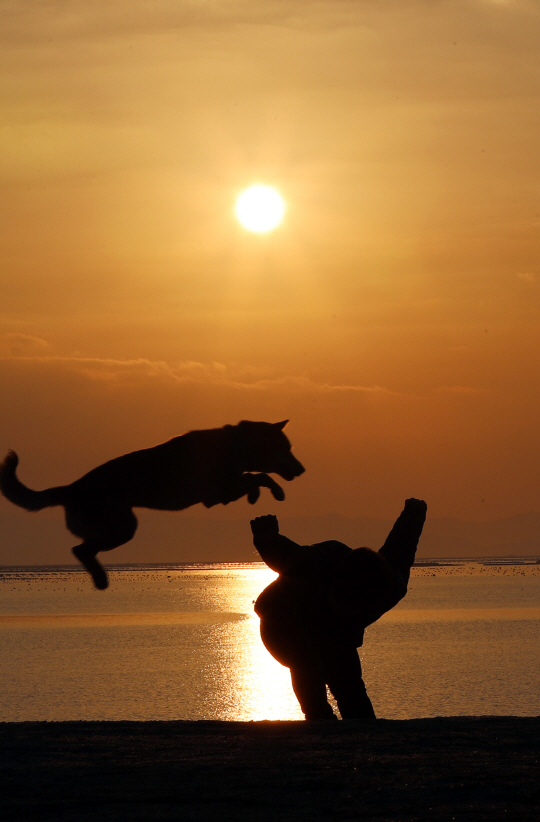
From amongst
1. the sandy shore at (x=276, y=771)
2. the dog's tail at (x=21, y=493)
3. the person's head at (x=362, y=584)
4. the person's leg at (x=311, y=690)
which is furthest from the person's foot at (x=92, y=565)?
the person's head at (x=362, y=584)

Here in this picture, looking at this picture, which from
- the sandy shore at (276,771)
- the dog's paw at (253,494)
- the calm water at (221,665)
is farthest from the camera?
the calm water at (221,665)

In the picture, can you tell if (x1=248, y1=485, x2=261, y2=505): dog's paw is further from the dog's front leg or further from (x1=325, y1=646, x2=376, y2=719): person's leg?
(x1=325, y1=646, x2=376, y2=719): person's leg

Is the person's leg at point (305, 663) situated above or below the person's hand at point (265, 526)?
below

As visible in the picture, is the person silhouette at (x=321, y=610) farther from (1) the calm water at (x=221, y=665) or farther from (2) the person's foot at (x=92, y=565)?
(1) the calm water at (x=221, y=665)

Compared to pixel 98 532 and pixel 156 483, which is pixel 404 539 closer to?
pixel 156 483

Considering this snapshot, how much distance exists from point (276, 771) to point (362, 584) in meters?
4.48

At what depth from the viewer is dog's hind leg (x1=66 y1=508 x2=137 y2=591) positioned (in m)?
10.7

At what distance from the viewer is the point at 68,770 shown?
812cm

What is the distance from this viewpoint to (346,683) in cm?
1217

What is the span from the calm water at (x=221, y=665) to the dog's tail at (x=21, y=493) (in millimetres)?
28063

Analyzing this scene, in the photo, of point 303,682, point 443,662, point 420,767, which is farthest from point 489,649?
point 420,767

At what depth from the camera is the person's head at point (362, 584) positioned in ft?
40.0

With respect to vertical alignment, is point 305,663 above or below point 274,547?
below

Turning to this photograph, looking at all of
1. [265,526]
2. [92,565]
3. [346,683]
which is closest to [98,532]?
[92,565]
